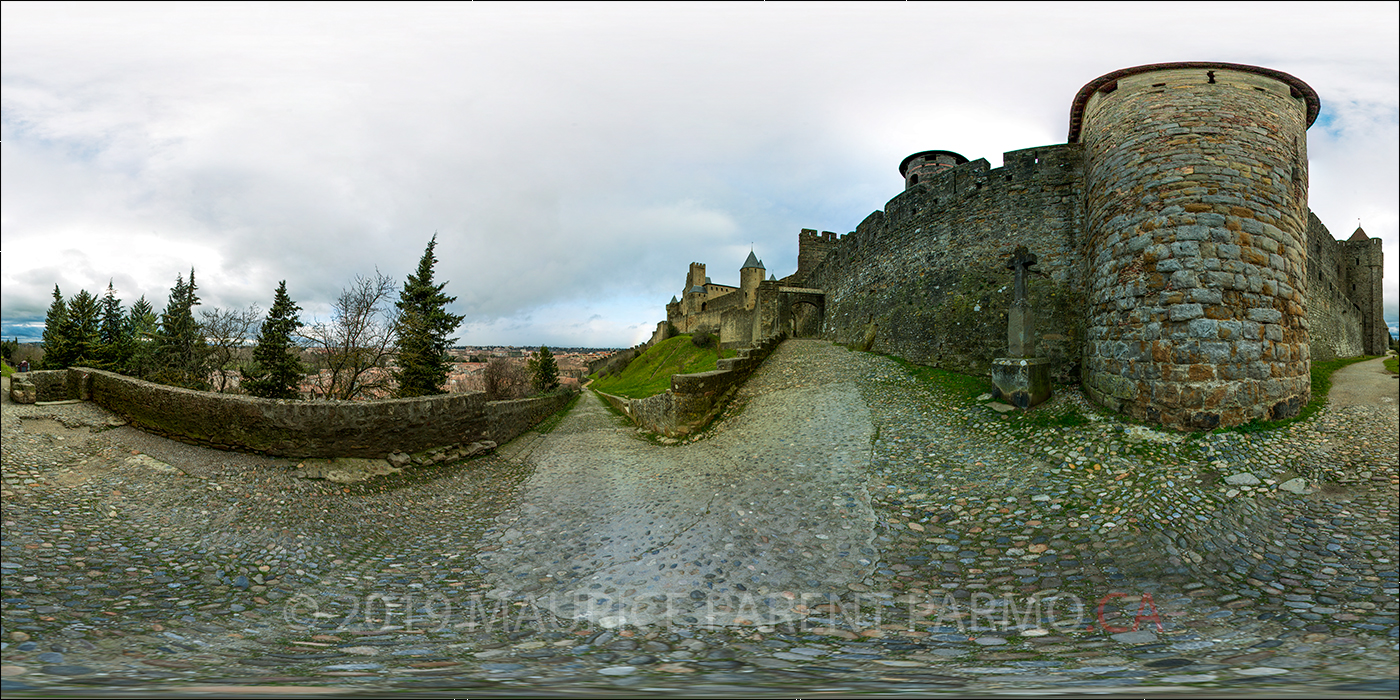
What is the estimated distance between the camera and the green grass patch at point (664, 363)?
1502 inches

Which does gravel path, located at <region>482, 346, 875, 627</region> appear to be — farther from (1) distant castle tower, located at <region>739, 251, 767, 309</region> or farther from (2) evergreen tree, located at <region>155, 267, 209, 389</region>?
(1) distant castle tower, located at <region>739, 251, 767, 309</region>

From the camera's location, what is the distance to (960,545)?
17.0 ft

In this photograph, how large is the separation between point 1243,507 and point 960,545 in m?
3.30

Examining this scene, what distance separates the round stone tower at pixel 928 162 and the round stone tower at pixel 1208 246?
20.6 meters

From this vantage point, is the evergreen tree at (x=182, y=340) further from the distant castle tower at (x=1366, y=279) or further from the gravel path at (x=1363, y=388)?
the distant castle tower at (x=1366, y=279)

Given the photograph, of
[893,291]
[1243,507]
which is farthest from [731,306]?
[1243,507]

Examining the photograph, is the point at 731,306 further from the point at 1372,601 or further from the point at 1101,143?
the point at 1372,601

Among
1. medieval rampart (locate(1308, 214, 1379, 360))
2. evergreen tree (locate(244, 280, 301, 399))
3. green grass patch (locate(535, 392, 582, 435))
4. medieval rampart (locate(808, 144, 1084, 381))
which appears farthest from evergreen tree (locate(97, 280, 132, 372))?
medieval rampart (locate(1308, 214, 1379, 360))

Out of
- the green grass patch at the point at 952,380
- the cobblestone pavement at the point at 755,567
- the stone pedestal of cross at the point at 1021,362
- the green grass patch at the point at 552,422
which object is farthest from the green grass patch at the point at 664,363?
the cobblestone pavement at the point at 755,567

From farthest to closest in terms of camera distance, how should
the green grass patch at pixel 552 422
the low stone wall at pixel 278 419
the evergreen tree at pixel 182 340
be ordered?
the evergreen tree at pixel 182 340, the green grass patch at pixel 552 422, the low stone wall at pixel 278 419

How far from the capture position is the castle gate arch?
21.0 meters

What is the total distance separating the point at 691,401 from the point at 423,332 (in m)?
16.5

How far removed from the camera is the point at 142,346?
25938 millimetres

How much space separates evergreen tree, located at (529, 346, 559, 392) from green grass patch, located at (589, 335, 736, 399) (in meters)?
4.48
